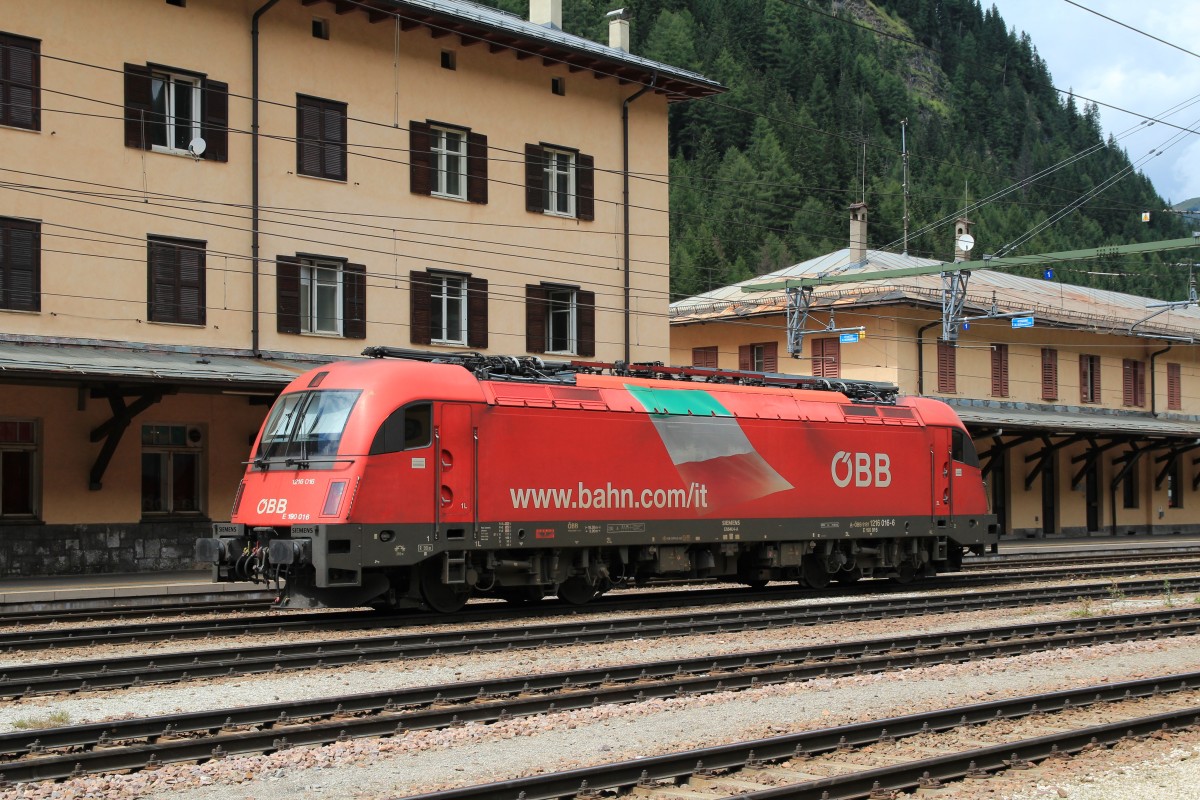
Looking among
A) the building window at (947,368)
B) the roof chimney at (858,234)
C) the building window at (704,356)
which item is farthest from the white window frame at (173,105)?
the roof chimney at (858,234)

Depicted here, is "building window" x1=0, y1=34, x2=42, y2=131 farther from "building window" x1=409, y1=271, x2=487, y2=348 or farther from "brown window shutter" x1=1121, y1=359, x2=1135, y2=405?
"brown window shutter" x1=1121, y1=359, x2=1135, y2=405

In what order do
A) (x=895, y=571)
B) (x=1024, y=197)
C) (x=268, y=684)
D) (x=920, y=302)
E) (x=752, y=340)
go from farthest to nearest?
(x=1024, y=197) → (x=752, y=340) → (x=920, y=302) → (x=895, y=571) → (x=268, y=684)

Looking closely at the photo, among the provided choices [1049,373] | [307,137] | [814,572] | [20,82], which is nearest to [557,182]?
[307,137]

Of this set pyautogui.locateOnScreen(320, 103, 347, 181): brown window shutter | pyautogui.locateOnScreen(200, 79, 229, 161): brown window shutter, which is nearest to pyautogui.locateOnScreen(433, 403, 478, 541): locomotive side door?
pyautogui.locateOnScreen(200, 79, 229, 161): brown window shutter

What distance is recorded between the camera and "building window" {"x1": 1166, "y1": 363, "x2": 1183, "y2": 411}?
5034 centimetres

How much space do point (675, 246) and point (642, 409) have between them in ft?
228

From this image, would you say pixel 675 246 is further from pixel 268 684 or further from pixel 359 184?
pixel 268 684

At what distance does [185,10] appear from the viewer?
2536 cm

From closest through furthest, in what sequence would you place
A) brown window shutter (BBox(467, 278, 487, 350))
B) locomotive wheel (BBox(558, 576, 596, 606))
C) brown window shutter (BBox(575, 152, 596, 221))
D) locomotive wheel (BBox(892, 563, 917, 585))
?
locomotive wheel (BBox(558, 576, 596, 606)) < locomotive wheel (BBox(892, 563, 917, 585)) < brown window shutter (BBox(467, 278, 487, 350)) < brown window shutter (BBox(575, 152, 596, 221))

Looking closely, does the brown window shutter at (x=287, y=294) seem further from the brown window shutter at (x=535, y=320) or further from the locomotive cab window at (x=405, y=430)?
the locomotive cab window at (x=405, y=430)

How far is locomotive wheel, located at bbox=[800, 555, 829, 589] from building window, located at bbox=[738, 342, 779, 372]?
20790 millimetres

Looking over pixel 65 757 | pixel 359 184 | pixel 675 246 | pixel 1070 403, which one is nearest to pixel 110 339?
pixel 359 184

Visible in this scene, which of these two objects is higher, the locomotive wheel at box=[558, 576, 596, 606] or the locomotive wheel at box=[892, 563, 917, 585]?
the locomotive wheel at box=[558, 576, 596, 606]

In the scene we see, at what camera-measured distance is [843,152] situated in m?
102
